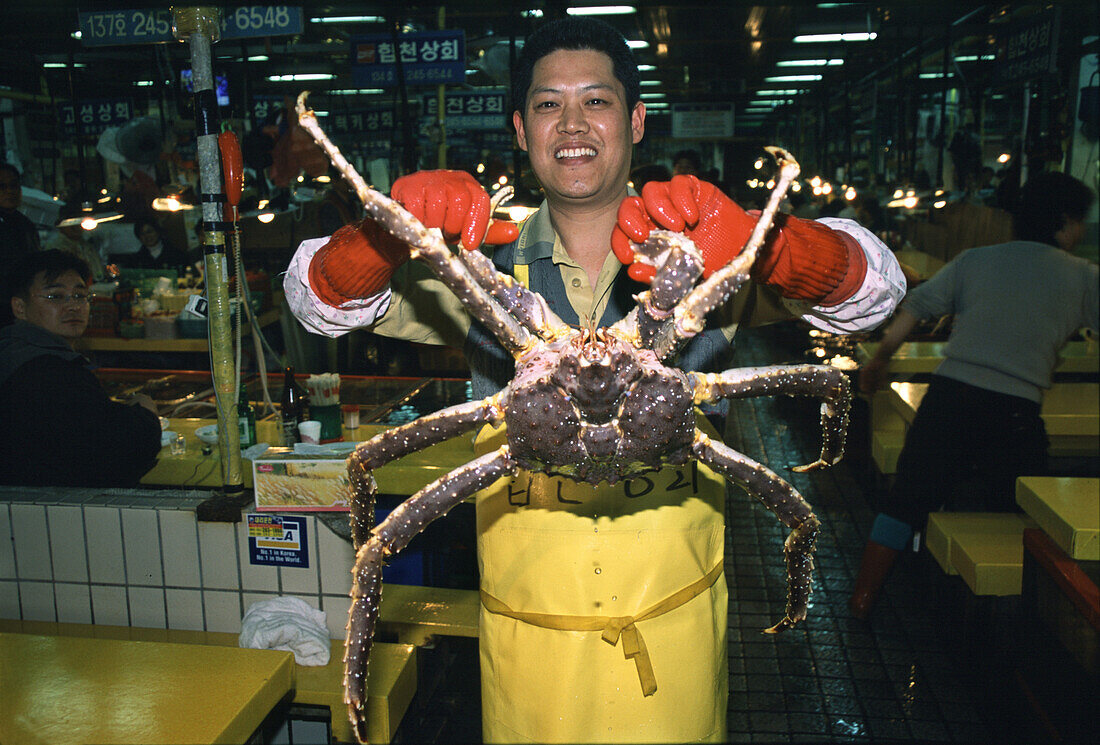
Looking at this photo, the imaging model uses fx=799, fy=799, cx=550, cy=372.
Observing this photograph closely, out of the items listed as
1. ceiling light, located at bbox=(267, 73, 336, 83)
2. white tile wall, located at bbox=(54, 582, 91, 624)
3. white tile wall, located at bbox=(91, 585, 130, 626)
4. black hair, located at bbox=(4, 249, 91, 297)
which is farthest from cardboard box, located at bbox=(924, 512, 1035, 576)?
ceiling light, located at bbox=(267, 73, 336, 83)

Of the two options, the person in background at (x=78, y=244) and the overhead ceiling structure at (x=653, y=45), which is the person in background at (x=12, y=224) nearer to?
the overhead ceiling structure at (x=653, y=45)

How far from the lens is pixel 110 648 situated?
2023 mm

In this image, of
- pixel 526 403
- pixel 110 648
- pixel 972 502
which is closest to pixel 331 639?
pixel 110 648

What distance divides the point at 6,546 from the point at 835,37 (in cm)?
954

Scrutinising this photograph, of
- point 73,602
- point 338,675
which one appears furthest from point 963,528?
point 73,602

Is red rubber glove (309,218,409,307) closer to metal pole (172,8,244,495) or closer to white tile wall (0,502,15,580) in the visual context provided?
metal pole (172,8,244,495)

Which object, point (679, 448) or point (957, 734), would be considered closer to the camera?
point (679, 448)

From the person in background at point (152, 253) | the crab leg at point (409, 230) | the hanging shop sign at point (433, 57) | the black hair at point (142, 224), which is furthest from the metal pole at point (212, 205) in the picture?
the black hair at point (142, 224)

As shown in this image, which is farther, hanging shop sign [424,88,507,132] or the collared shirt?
hanging shop sign [424,88,507,132]

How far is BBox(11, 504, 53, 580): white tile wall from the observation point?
2768 mm

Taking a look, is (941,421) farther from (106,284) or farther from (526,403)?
(106,284)

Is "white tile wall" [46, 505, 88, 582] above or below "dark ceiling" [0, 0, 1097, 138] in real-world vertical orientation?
below

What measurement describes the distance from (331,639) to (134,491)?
90cm

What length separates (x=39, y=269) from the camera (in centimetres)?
335
